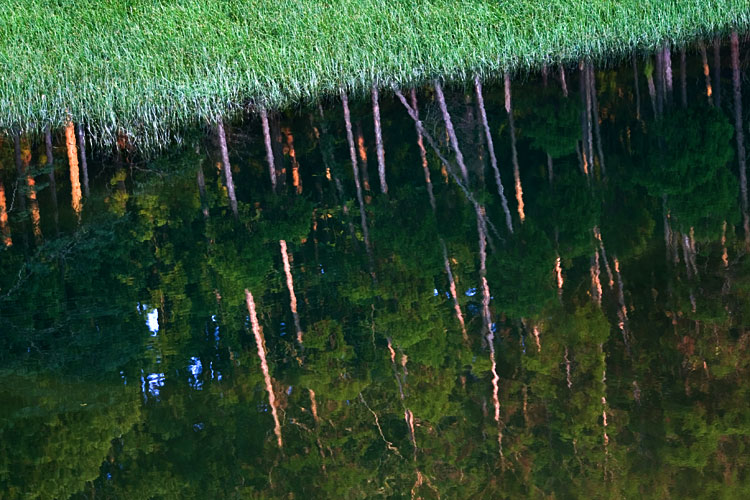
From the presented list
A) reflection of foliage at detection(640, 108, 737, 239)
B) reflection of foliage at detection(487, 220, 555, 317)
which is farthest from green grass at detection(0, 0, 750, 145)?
reflection of foliage at detection(487, 220, 555, 317)

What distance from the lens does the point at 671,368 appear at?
560 centimetres

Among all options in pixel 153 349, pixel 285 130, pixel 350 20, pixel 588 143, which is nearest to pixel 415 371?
pixel 153 349

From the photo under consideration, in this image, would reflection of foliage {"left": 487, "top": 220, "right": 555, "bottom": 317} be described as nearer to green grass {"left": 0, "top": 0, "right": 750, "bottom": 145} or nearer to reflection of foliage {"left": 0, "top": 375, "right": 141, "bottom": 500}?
reflection of foliage {"left": 0, "top": 375, "right": 141, "bottom": 500}

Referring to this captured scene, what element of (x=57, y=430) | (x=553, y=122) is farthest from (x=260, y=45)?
(x=57, y=430)

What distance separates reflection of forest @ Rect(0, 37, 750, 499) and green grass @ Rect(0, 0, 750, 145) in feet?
4.05

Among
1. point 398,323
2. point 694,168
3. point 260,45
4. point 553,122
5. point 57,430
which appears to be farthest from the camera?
point 260,45

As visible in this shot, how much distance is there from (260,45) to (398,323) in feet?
24.1

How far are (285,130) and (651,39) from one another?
5545 mm

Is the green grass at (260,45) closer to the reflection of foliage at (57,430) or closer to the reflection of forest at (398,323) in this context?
the reflection of forest at (398,323)

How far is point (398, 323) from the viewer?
6535 millimetres

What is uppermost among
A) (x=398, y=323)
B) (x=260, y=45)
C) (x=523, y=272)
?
(x=260, y=45)

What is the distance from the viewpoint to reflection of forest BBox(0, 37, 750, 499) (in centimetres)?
518

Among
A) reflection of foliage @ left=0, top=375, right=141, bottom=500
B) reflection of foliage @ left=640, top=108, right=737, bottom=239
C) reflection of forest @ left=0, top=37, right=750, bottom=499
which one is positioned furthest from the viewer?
reflection of foliage @ left=640, top=108, right=737, bottom=239

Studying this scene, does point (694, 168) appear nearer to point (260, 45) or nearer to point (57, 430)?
point (260, 45)
